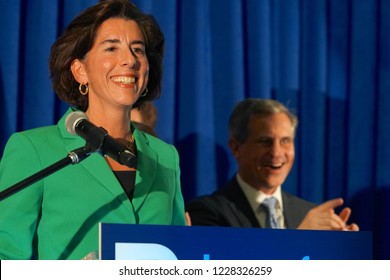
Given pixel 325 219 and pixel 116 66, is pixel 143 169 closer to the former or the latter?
pixel 116 66

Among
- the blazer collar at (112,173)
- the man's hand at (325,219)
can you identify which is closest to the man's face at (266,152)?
the man's hand at (325,219)

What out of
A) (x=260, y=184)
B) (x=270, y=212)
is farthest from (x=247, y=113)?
(x=270, y=212)

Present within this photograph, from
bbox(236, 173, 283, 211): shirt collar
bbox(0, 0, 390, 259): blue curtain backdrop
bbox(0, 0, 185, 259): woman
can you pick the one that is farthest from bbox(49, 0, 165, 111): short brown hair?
bbox(236, 173, 283, 211): shirt collar

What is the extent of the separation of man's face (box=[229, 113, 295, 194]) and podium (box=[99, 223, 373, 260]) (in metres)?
1.65

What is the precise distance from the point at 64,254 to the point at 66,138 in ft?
0.90

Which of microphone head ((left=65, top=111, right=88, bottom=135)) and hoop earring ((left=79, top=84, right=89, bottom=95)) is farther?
hoop earring ((left=79, top=84, right=89, bottom=95))

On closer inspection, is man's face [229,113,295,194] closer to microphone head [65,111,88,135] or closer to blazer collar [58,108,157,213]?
blazer collar [58,108,157,213]

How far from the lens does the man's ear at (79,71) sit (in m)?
2.10

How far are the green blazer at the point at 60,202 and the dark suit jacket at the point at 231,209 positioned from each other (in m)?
1.23

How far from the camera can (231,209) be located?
327 centimetres

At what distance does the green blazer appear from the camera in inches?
71.4

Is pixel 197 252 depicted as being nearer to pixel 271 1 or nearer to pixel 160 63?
pixel 160 63

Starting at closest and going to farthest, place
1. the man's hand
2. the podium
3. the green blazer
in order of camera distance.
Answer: the podium < the green blazer < the man's hand

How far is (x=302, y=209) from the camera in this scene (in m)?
3.36
